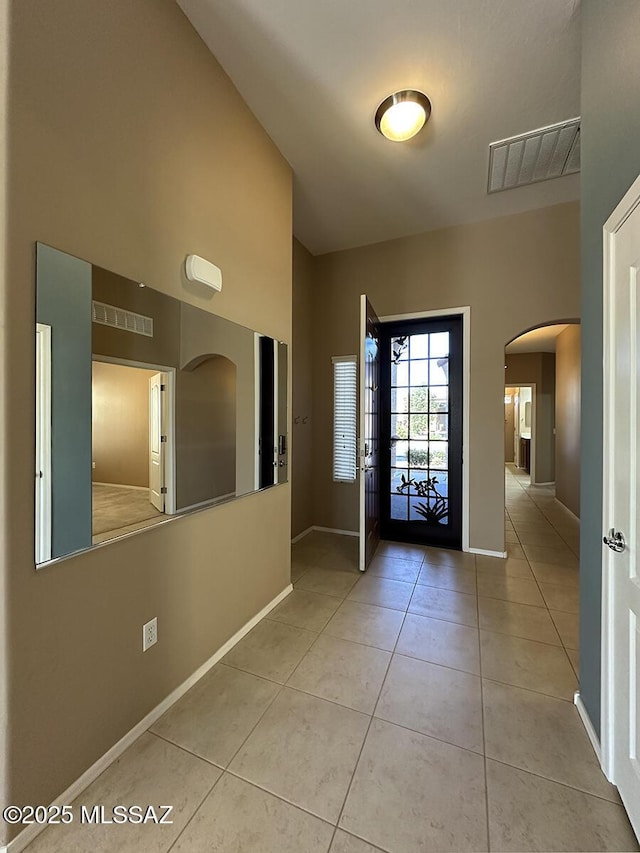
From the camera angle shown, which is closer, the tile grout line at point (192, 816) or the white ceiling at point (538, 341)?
the tile grout line at point (192, 816)

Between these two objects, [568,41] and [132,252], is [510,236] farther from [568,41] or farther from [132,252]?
[132,252]

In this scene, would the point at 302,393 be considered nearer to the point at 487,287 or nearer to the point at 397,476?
the point at 397,476

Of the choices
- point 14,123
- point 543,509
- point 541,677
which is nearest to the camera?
point 14,123

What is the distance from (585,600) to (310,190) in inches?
134

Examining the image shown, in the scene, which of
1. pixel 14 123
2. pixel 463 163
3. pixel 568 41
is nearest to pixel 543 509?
pixel 463 163

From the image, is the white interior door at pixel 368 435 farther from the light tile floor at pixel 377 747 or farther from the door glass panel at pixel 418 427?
the light tile floor at pixel 377 747

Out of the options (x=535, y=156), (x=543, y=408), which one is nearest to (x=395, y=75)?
(x=535, y=156)

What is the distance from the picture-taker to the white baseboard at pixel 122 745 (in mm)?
1053

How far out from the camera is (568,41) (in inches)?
69.4

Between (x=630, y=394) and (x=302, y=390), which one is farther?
(x=302, y=390)

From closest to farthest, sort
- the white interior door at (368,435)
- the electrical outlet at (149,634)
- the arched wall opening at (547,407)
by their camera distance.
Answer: the electrical outlet at (149,634)
the white interior door at (368,435)
the arched wall opening at (547,407)

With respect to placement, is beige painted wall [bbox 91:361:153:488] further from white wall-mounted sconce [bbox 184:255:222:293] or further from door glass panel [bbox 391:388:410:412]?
door glass panel [bbox 391:388:410:412]

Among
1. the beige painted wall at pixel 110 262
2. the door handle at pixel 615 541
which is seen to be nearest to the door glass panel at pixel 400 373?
the beige painted wall at pixel 110 262

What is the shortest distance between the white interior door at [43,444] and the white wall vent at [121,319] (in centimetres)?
19
